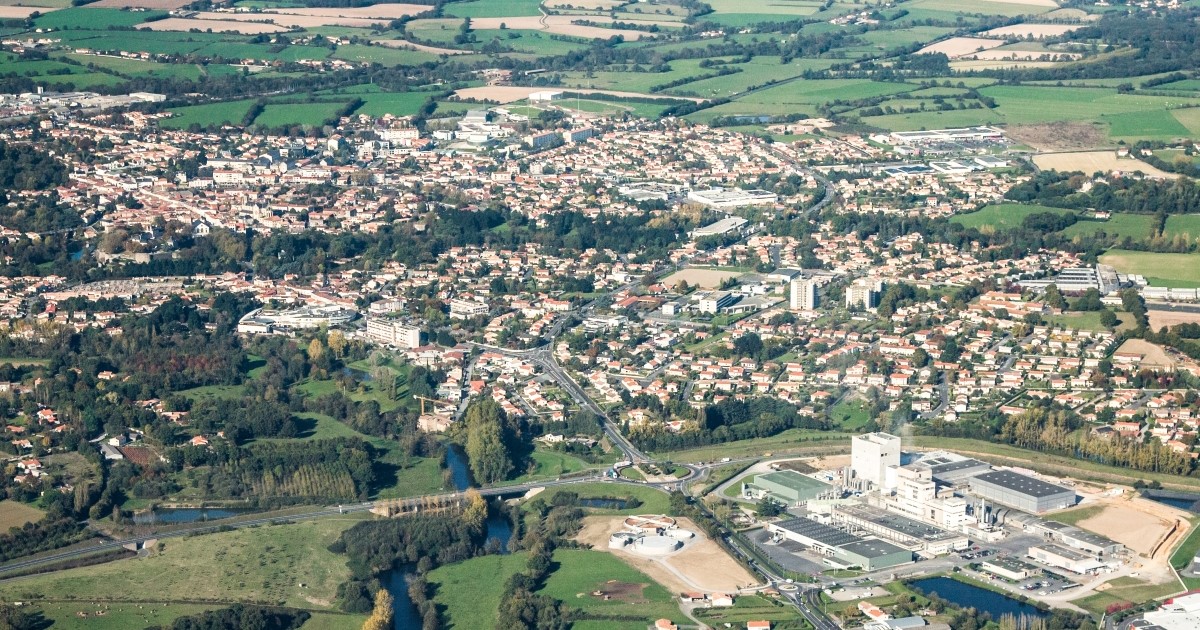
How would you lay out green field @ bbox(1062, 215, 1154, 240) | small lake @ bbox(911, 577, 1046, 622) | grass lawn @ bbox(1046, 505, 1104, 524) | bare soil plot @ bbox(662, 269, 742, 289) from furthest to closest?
Answer: green field @ bbox(1062, 215, 1154, 240) < bare soil plot @ bbox(662, 269, 742, 289) < grass lawn @ bbox(1046, 505, 1104, 524) < small lake @ bbox(911, 577, 1046, 622)

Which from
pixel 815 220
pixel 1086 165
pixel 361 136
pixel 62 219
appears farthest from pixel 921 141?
pixel 62 219

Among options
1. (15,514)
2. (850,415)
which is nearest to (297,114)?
(850,415)

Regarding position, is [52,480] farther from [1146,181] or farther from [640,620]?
[1146,181]

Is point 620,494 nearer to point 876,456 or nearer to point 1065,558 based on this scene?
point 876,456

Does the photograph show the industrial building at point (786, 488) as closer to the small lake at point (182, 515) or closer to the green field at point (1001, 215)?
the small lake at point (182, 515)

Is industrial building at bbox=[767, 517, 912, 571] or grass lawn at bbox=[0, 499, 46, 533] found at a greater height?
grass lawn at bbox=[0, 499, 46, 533]

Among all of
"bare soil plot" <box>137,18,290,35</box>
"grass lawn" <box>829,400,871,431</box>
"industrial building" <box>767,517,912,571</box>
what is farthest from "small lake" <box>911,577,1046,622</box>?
"bare soil plot" <box>137,18,290,35</box>

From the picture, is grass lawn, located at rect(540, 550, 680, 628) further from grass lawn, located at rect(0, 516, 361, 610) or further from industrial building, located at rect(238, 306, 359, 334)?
industrial building, located at rect(238, 306, 359, 334)
